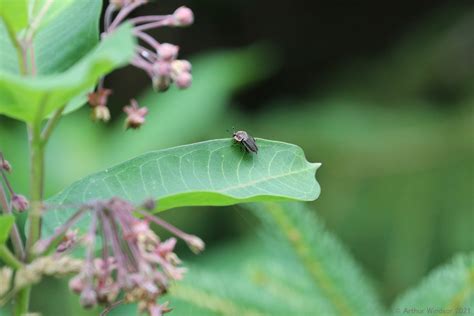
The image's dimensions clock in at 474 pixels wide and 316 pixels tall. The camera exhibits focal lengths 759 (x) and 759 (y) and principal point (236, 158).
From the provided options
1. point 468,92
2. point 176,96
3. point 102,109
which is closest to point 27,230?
point 102,109

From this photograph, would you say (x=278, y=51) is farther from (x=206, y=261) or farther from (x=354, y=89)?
(x=206, y=261)

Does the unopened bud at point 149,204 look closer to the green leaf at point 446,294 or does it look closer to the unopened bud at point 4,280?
the unopened bud at point 4,280

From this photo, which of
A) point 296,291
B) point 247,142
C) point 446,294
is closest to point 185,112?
point 296,291

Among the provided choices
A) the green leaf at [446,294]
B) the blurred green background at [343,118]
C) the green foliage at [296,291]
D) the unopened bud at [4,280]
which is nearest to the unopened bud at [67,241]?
the unopened bud at [4,280]

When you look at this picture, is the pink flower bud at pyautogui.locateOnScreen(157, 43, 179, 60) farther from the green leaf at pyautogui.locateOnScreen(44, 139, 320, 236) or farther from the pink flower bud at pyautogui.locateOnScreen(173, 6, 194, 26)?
the green leaf at pyautogui.locateOnScreen(44, 139, 320, 236)

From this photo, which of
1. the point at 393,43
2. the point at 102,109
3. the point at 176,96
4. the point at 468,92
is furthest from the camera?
the point at 393,43
